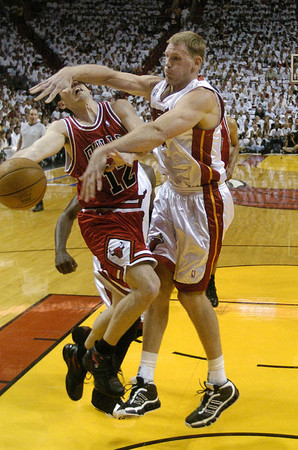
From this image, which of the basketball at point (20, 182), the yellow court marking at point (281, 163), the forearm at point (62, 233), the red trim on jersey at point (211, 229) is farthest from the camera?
the yellow court marking at point (281, 163)

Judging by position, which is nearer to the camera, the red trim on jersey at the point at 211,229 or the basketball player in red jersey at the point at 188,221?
the basketball player in red jersey at the point at 188,221

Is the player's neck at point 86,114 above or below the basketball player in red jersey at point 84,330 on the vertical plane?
above

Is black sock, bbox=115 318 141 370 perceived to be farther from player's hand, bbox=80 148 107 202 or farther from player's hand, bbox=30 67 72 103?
player's hand, bbox=30 67 72 103

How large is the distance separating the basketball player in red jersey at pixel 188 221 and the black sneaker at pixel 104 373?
0.45 ft

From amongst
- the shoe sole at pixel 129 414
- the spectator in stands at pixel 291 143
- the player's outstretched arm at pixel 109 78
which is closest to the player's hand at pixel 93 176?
the player's outstretched arm at pixel 109 78

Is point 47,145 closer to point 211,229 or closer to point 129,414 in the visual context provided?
point 211,229

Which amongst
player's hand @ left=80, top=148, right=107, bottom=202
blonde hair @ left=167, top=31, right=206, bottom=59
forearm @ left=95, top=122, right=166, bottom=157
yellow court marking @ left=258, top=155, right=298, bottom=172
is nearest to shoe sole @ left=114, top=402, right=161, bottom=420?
player's hand @ left=80, top=148, right=107, bottom=202

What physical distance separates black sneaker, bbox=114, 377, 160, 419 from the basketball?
4.08ft

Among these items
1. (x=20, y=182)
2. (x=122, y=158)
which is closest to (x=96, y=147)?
(x=20, y=182)

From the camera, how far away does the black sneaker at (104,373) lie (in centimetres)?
333

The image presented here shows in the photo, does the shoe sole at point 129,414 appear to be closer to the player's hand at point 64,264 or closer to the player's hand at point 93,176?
the player's hand at point 64,264

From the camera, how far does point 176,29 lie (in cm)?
2527

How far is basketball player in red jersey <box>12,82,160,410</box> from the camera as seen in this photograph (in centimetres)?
336

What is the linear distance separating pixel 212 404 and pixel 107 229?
1.21m
